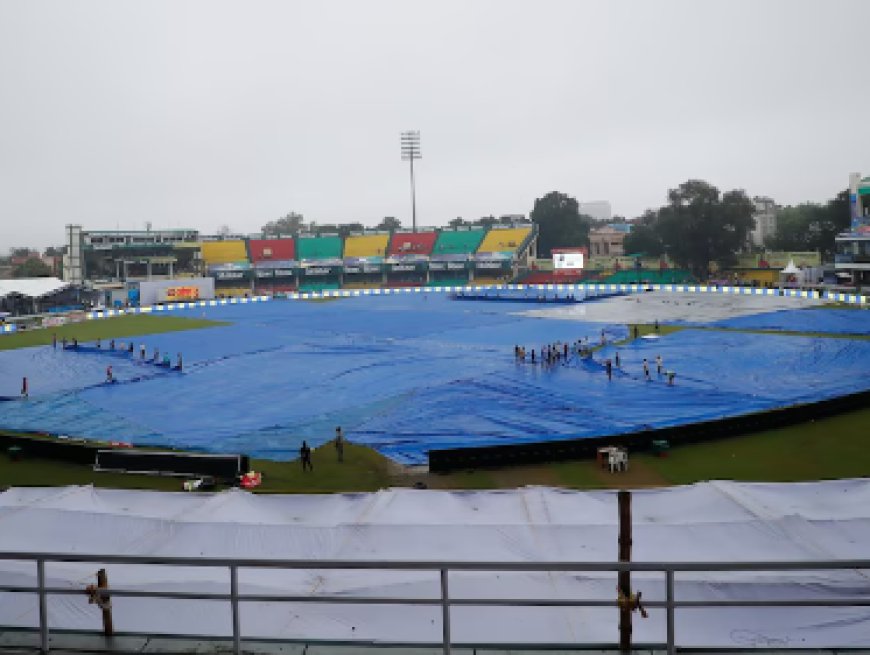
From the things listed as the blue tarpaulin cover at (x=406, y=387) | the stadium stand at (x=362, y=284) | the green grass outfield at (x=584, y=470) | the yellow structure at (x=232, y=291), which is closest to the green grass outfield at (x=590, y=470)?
the green grass outfield at (x=584, y=470)

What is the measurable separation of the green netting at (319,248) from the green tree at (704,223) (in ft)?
166

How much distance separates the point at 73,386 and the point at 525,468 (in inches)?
988

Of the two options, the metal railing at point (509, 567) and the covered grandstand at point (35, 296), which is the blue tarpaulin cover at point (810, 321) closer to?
the metal railing at point (509, 567)

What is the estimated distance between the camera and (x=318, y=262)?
111 meters

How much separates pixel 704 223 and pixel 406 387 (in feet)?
238

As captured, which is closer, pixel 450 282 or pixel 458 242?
pixel 450 282

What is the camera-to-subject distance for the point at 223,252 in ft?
374

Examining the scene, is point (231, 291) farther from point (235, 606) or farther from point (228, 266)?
point (235, 606)

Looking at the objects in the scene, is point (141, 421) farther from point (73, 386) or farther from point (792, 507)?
point (792, 507)

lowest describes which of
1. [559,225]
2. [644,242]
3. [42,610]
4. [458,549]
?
[458,549]

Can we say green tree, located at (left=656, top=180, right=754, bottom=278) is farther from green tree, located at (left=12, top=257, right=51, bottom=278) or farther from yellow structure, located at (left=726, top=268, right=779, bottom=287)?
green tree, located at (left=12, top=257, right=51, bottom=278)

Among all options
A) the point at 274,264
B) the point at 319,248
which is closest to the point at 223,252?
the point at 274,264

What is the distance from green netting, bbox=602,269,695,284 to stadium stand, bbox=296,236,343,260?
4412 centimetres

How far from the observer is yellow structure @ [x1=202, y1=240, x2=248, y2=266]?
112 metres
